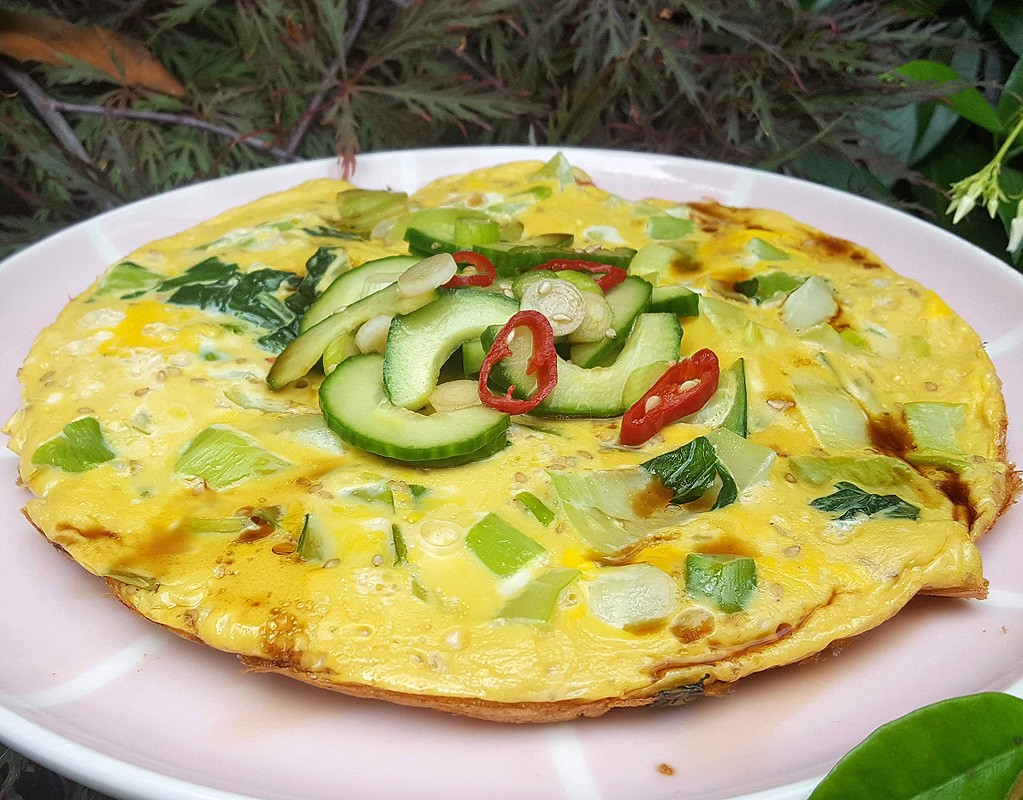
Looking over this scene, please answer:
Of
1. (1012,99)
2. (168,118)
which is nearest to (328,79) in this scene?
(168,118)

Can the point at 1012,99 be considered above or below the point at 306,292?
below

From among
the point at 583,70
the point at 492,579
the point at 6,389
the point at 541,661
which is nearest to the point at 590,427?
the point at 492,579

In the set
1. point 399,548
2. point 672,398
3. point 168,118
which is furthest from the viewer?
point 168,118

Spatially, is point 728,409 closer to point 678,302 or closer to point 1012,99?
point 678,302

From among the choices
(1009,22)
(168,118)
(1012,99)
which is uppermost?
(168,118)

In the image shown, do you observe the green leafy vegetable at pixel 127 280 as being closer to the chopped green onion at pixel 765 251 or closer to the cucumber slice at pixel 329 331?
the cucumber slice at pixel 329 331

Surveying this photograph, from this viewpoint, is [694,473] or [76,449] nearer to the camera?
[694,473]

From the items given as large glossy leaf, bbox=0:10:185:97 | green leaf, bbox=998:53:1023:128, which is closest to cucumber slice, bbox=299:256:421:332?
large glossy leaf, bbox=0:10:185:97
